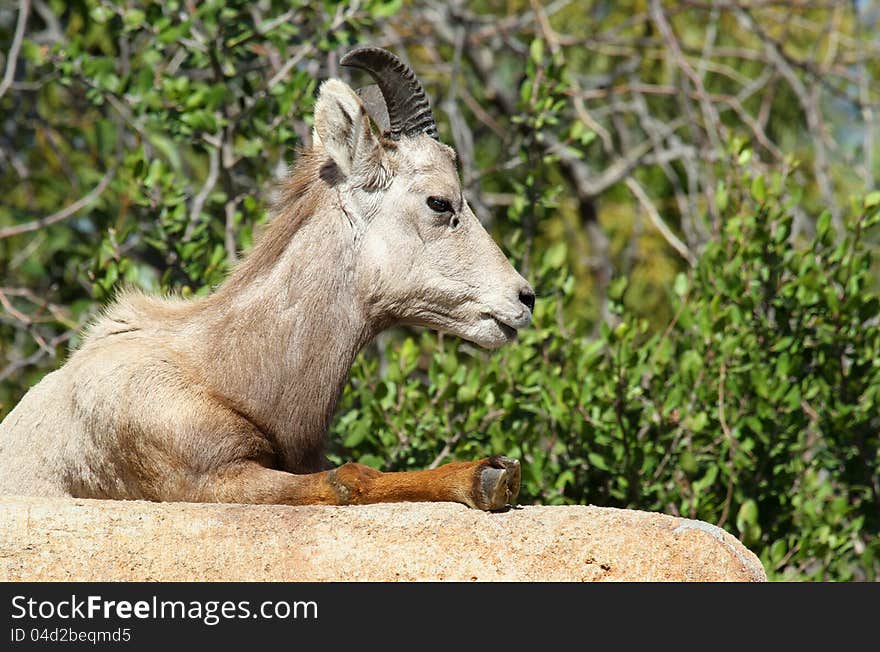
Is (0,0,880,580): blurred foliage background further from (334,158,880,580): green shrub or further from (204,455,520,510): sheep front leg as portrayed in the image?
(204,455,520,510): sheep front leg

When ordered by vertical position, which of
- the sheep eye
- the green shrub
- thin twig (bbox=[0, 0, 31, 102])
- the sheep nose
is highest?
the sheep eye

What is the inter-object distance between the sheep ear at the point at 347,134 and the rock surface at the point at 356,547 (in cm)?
190

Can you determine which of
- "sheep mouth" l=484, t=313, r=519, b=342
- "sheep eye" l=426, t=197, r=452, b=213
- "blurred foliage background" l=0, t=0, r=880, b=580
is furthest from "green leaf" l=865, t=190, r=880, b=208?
"sheep eye" l=426, t=197, r=452, b=213

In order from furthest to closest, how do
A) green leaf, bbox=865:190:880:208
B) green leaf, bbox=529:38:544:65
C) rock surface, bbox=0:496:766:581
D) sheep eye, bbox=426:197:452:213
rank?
green leaf, bbox=529:38:544:65 < green leaf, bbox=865:190:880:208 < sheep eye, bbox=426:197:452:213 < rock surface, bbox=0:496:766:581

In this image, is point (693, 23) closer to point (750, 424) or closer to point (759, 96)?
point (759, 96)

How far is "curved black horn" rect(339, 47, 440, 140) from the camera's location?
580 centimetres

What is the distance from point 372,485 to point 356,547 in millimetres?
399

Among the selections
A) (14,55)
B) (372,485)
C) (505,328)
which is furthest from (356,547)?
(14,55)

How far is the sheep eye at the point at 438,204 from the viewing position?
19.4ft

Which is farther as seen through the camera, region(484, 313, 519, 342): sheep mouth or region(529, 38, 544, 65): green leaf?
region(529, 38, 544, 65): green leaf

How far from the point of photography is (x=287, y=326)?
565 centimetres

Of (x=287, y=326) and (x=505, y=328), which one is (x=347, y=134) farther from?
(x=505, y=328)

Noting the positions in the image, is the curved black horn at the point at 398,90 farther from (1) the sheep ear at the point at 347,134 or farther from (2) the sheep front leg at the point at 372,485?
(2) the sheep front leg at the point at 372,485
